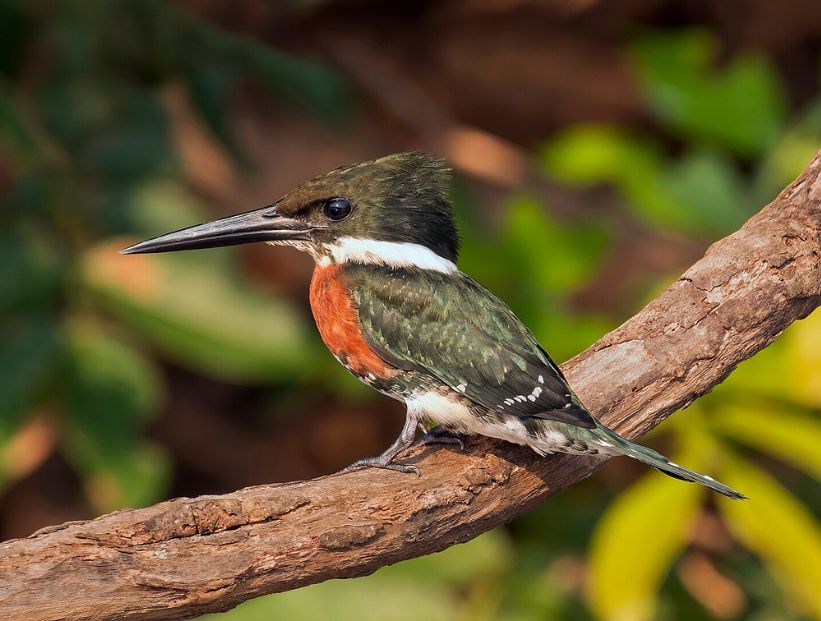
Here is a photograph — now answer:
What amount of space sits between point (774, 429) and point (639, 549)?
1.44ft

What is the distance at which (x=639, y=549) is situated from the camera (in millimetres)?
2787

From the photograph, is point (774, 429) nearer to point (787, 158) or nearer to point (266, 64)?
point (787, 158)

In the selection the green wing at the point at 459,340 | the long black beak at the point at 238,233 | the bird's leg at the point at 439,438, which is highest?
the long black beak at the point at 238,233

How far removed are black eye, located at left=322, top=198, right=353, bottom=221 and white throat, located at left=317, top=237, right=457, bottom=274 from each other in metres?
0.05

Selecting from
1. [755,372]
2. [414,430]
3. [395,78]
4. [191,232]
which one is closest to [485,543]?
[755,372]

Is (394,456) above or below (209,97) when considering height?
below

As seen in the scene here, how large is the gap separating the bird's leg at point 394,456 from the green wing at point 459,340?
0.12 m

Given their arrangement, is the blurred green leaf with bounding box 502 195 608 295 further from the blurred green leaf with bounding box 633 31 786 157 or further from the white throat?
the white throat

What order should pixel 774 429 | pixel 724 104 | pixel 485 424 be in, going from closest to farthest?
pixel 485 424 < pixel 774 429 < pixel 724 104

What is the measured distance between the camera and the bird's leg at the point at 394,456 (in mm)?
2125

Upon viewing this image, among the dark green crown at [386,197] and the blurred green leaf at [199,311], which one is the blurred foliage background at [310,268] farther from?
the dark green crown at [386,197]

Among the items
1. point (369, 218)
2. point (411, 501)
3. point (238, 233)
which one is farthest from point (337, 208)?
point (411, 501)

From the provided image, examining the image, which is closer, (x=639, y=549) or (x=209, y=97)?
(x=639, y=549)

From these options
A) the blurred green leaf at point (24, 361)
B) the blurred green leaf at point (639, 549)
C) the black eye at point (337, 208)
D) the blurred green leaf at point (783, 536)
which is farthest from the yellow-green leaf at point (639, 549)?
the blurred green leaf at point (24, 361)
